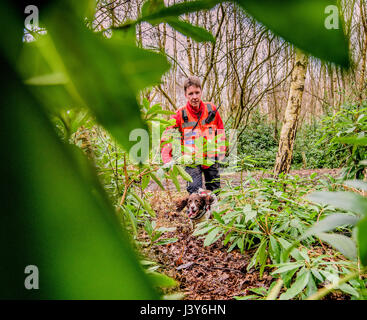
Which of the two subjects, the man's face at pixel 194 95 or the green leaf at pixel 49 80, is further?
the man's face at pixel 194 95

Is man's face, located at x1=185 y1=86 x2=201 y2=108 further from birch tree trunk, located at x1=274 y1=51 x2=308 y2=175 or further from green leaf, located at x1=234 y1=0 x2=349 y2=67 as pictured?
green leaf, located at x1=234 y1=0 x2=349 y2=67

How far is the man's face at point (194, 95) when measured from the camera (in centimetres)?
247

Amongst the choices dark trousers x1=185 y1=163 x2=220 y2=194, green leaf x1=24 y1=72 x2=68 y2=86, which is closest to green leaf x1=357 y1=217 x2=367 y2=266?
green leaf x1=24 y1=72 x2=68 y2=86

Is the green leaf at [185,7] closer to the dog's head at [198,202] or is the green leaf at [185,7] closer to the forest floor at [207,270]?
the forest floor at [207,270]

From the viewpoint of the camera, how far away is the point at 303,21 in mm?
100

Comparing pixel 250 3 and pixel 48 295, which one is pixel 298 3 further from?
pixel 48 295

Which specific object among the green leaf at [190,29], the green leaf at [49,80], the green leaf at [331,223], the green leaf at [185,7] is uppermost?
the green leaf at [190,29]

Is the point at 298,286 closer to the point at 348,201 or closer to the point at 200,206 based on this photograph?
the point at 348,201

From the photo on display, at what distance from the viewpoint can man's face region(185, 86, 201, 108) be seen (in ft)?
8.12

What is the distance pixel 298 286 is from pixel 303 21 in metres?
0.77

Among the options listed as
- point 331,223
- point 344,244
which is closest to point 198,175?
point 344,244

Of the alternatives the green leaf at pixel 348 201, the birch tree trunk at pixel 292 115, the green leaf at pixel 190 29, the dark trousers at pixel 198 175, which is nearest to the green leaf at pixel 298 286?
the green leaf at pixel 348 201

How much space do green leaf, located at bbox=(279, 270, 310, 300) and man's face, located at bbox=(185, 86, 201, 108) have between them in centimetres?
206

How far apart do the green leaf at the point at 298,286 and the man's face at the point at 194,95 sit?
206 cm
